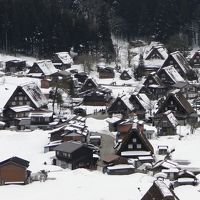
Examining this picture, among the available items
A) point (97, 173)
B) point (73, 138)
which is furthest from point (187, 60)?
point (97, 173)

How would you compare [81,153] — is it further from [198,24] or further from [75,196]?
[198,24]

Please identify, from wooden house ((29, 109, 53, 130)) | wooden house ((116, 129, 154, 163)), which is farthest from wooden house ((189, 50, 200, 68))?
wooden house ((116, 129, 154, 163))

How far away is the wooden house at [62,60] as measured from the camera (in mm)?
Result: 43719

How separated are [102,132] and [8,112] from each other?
20.5ft

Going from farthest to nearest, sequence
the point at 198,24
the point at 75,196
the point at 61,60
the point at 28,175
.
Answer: the point at 198,24
the point at 61,60
the point at 28,175
the point at 75,196

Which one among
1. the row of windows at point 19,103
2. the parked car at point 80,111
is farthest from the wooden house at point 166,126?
the row of windows at point 19,103

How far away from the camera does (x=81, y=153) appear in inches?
948

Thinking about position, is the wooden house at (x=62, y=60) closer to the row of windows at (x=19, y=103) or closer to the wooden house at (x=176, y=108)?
the row of windows at (x=19, y=103)

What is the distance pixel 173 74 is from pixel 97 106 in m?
7.01

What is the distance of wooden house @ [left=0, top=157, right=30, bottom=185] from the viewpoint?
21.4 meters

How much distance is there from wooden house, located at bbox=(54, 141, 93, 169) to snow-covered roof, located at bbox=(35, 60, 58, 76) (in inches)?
661

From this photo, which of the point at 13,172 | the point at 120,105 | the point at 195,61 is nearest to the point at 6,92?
the point at 120,105

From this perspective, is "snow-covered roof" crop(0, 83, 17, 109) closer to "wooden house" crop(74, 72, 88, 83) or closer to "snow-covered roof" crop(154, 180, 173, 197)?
"wooden house" crop(74, 72, 88, 83)

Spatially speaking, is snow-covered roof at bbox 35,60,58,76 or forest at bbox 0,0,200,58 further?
forest at bbox 0,0,200,58
